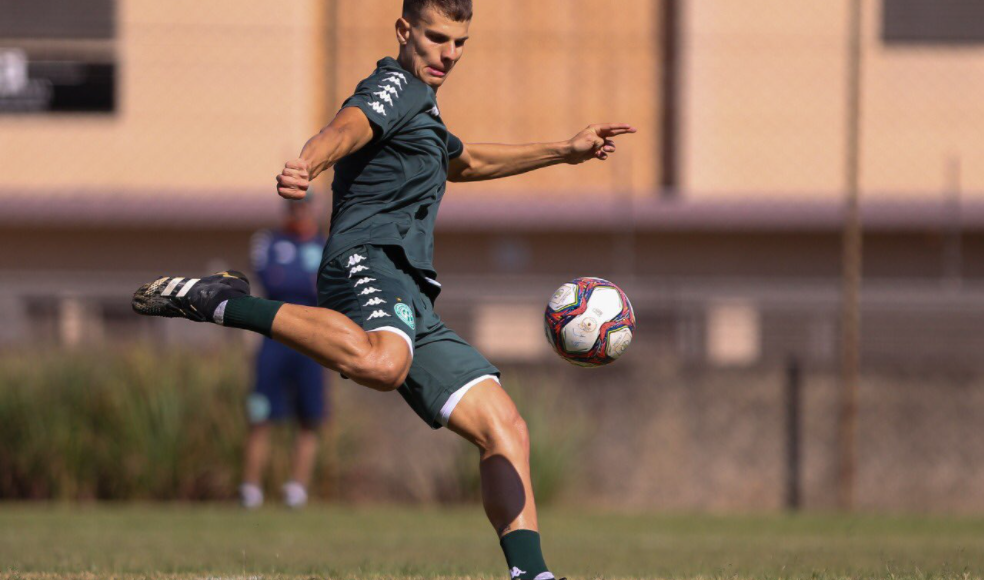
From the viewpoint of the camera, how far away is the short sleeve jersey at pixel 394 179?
5.08 metres

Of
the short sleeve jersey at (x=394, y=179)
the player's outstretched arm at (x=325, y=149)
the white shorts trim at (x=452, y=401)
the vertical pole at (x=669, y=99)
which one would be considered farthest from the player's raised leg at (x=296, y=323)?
the vertical pole at (x=669, y=99)

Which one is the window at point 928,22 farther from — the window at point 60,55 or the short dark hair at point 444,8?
the short dark hair at point 444,8

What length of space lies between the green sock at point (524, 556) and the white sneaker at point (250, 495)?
5.83 metres

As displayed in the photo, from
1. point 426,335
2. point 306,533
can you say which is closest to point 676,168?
point 306,533

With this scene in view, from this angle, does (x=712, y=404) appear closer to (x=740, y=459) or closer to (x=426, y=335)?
(x=740, y=459)

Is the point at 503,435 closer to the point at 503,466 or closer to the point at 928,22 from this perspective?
the point at 503,466

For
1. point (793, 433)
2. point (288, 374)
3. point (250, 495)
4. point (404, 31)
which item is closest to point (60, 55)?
point (288, 374)

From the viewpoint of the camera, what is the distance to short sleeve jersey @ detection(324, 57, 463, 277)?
5.08 m

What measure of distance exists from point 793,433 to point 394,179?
7290mm

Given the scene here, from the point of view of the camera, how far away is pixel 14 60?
804 inches

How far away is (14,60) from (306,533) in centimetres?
1374

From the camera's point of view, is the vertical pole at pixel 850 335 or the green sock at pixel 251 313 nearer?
the green sock at pixel 251 313

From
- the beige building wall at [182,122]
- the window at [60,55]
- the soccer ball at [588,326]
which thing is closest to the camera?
the soccer ball at [588,326]

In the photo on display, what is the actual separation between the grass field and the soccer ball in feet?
3.03
